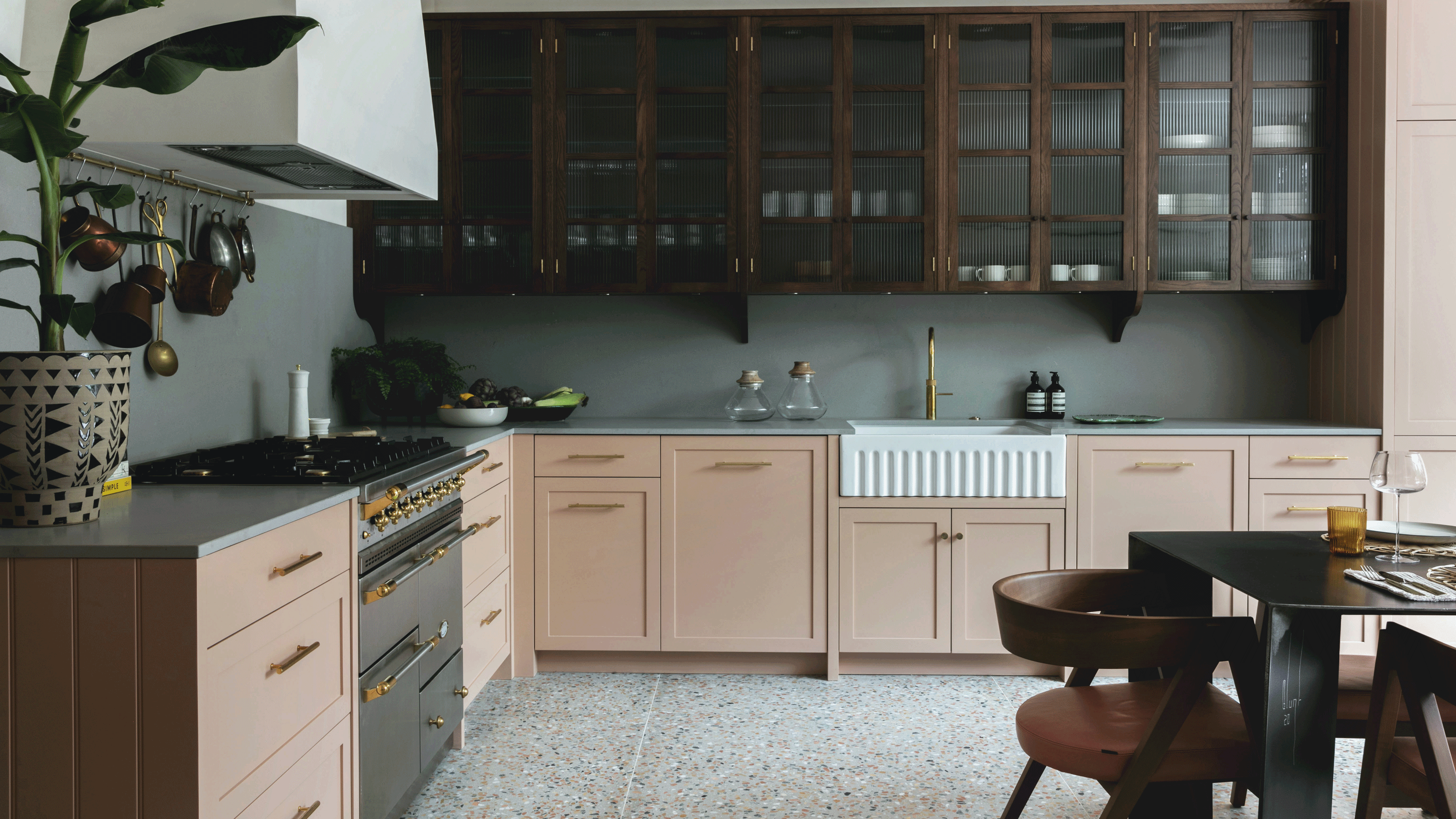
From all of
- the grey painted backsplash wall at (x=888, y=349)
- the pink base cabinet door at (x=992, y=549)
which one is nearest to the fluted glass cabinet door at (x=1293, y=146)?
the grey painted backsplash wall at (x=888, y=349)

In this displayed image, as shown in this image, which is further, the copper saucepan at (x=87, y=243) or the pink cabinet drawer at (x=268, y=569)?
the copper saucepan at (x=87, y=243)

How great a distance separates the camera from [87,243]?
214 centimetres

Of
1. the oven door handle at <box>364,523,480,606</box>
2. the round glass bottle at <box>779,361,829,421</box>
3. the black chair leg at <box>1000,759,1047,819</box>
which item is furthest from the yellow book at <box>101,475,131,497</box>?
the round glass bottle at <box>779,361,829,421</box>

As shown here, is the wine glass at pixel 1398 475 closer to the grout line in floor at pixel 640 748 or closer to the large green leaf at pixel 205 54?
the grout line in floor at pixel 640 748

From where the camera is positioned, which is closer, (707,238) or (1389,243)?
(1389,243)

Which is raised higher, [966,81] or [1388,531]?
[966,81]

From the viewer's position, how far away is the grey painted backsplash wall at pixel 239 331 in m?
2.09

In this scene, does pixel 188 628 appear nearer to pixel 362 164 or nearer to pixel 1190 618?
pixel 362 164

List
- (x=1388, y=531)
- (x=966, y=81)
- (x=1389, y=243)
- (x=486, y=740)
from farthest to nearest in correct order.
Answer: (x=966, y=81) < (x=1389, y=243) < (x=486, y=740) < (x=1388, y=531)

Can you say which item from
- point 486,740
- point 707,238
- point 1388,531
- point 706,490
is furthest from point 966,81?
point 486,740

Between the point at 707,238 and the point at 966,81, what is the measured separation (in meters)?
1.08

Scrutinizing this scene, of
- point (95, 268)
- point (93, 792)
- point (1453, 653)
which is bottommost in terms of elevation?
point (93, 792)

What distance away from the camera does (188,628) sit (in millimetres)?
1396

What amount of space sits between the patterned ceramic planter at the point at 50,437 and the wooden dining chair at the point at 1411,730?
2.19m
